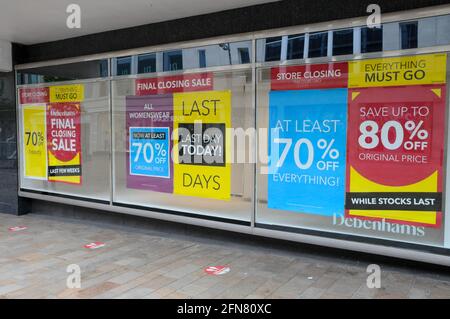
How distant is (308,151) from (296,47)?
1.14 metres

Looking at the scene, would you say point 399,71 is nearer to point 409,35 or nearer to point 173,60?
point 409,35

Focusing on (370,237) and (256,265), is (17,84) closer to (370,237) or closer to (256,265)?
(256,265)

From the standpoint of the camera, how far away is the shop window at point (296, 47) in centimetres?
465

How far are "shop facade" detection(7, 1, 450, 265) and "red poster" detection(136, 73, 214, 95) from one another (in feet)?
0.06

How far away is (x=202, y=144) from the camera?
5434 millimetres

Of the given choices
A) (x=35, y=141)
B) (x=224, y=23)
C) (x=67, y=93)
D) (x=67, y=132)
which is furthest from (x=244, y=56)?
(x=35, y=141)

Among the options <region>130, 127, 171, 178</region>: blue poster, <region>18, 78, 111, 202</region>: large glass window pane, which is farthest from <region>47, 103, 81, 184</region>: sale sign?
<region>130, 127, 171, 178</region>: blue poster

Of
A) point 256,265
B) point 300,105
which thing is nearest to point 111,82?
point 300,105

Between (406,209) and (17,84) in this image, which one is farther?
(17,84)

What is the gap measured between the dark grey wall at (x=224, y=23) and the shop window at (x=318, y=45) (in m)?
0.18

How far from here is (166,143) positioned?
18.9 ft

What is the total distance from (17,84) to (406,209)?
6.31 metres

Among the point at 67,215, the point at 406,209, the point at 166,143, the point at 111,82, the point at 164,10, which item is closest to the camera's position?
the point at 406,209

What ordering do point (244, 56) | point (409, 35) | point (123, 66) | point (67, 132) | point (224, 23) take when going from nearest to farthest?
point (409, 35) < point (244, 56) < point (224, 23) < point (123, 66) < point (67, 132)
